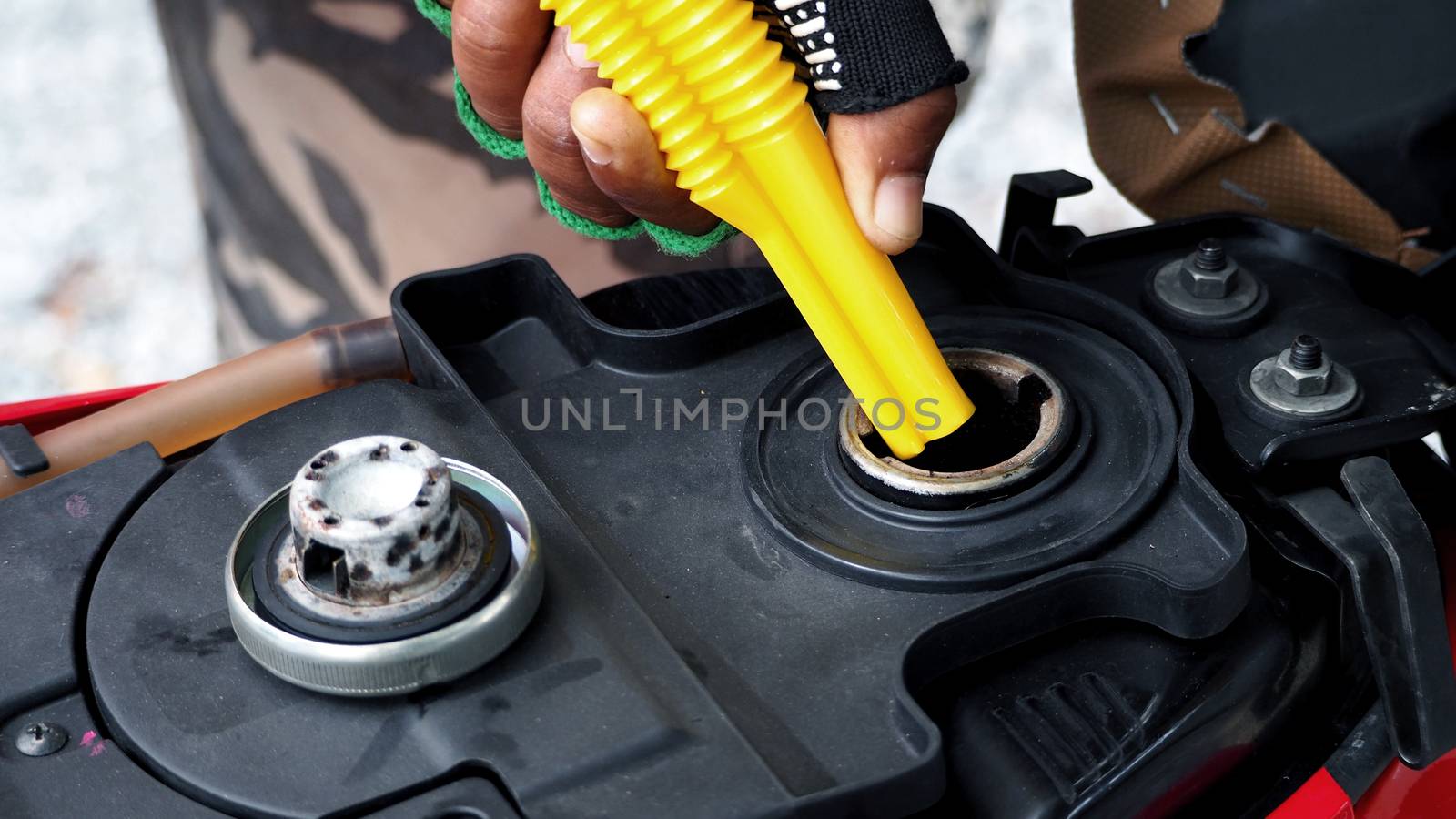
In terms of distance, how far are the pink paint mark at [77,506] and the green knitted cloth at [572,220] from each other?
1.16 ft

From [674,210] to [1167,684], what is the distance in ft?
1.24

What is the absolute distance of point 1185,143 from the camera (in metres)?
1.07

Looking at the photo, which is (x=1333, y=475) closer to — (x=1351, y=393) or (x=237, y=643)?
(x=1351, y=393)

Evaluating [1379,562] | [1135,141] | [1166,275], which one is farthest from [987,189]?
[1379,562]

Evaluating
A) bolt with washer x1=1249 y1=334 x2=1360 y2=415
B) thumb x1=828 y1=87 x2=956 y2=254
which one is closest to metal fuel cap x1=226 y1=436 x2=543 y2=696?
thumb x1=828 y1=87 x2=956 y2=254

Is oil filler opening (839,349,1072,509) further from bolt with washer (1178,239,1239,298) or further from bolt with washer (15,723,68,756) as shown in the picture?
bolt with washer (15,723,68,756)

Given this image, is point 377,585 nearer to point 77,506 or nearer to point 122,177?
point 77,506

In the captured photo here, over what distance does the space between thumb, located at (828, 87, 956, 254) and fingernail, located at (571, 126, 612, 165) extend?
0.11 m

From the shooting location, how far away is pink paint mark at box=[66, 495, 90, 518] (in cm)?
72

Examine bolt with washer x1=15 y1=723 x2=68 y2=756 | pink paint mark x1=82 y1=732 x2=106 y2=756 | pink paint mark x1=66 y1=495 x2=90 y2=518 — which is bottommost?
pink paint mark x1=82 y1=732 x2=106 y2=756

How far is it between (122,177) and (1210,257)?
2.28 metres

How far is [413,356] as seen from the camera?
2.74 feet

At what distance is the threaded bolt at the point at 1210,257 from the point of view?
0.82 m

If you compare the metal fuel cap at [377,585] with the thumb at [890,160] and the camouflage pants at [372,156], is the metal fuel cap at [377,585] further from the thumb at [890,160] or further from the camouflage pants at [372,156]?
the camouflage pants at [372,156]
